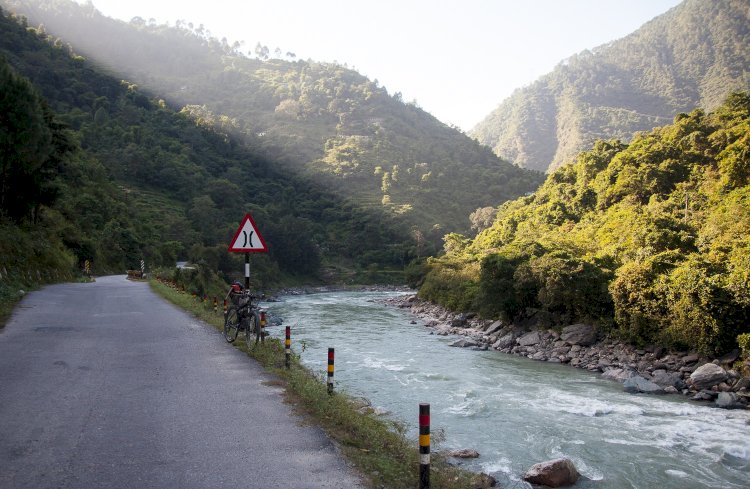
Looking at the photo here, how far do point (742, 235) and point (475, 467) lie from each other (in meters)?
22.3

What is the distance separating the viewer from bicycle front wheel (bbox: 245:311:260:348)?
1285 cm

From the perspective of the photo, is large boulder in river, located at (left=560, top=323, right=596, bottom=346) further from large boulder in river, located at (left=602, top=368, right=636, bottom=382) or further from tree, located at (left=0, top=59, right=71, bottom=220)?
tree, located at (left=0, top=59, right=71, bottom=220)

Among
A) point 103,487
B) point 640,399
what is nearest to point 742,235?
point 640,399

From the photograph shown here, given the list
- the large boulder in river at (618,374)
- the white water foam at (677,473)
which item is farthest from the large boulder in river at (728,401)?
the white water foam at (677,473)

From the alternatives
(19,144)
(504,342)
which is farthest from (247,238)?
(19,144)

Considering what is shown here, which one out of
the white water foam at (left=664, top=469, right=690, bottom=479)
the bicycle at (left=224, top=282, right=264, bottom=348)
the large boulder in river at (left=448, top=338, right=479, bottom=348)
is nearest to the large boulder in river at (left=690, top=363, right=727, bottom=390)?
the white water foam at (left=664, top=469, right=690, bottom=479)

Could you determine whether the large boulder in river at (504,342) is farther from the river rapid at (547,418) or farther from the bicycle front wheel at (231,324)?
the bicycle front wheel at (231,324)

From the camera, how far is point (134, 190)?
87.6 metres

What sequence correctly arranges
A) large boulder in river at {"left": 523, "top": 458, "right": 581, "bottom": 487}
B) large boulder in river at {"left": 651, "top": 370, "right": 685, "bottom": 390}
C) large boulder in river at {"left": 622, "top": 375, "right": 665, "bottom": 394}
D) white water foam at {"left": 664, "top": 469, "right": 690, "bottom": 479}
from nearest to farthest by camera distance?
1. large boulder in river at {"left": 523, "top": 458, "right": 581, "bottom": 487}
2. white water foam at {"left": 664, "top": 469, "right": 690, "bottom": 479}
3. large boulder in river at {"left": 622, "top": 375, "right": 665, "bottom": 394}
4. large boulder in river at {"left": 651, "top": 370, "right": 685, "bottom": 390}

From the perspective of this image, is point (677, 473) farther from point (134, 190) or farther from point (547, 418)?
point (134, 190)

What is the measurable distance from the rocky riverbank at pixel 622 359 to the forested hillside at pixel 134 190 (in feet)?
84.2

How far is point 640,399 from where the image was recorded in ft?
55.7

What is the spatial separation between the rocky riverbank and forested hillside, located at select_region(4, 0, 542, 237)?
6847 cm

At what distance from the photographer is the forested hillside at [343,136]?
123375 millimetres
